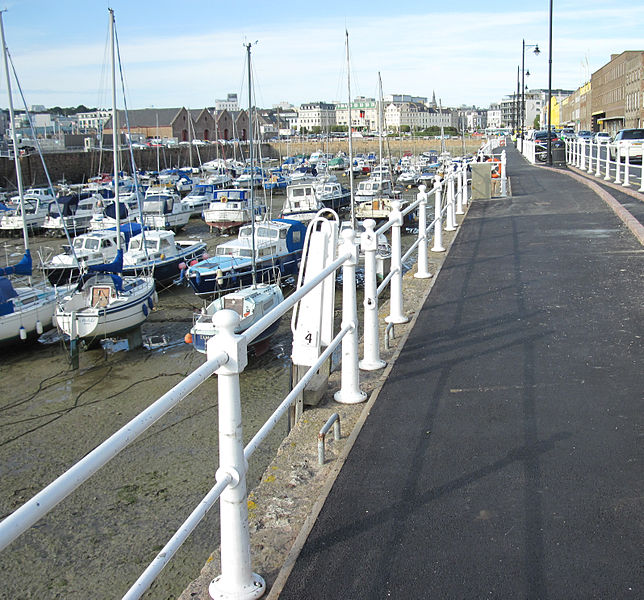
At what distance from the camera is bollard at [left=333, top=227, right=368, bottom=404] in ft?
17.0

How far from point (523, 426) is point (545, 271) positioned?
5475mm

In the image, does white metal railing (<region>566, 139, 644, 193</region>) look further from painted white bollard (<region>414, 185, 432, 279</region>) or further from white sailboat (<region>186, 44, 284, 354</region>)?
painted white bollard (<region>414, 185, 432, 279</region>)

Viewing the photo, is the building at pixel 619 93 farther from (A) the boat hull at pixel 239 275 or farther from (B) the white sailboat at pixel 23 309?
(B) the white sailboat at pixel 23 309

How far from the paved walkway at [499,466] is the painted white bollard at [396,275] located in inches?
11.4

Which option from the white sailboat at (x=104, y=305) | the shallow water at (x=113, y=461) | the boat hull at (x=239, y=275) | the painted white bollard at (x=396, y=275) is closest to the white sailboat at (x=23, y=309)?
the shallow water at (x=113, y=461)

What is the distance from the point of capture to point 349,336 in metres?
5.24

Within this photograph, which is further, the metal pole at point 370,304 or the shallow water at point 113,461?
the shallow water at point 113,461

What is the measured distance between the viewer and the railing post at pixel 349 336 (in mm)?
5191

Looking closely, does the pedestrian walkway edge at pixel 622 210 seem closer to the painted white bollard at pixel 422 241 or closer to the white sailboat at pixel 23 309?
the painted white bollard at pixel 422 241

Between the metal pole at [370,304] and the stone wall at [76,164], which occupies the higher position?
the stone wall at [76,164]

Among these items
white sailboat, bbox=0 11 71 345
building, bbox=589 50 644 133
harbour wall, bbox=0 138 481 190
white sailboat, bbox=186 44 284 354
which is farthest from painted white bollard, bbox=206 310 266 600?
building, bbox=589 50 644 133

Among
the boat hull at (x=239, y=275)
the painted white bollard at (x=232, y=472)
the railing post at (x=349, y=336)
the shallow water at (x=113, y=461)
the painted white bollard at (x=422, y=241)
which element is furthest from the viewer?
the boat hull at (x=239, y=275)

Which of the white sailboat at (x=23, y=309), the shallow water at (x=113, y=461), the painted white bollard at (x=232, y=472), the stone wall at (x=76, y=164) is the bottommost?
the shallow water at (x=113, y=461)

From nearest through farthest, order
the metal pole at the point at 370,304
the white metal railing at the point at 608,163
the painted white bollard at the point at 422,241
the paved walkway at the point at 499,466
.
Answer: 1. the paved walkway at the point at 499,466
2. the metal pole at the point at 370,304
3. the painted white bollard at the point at 422,241
4. the white metal railing at the point at 608,163
